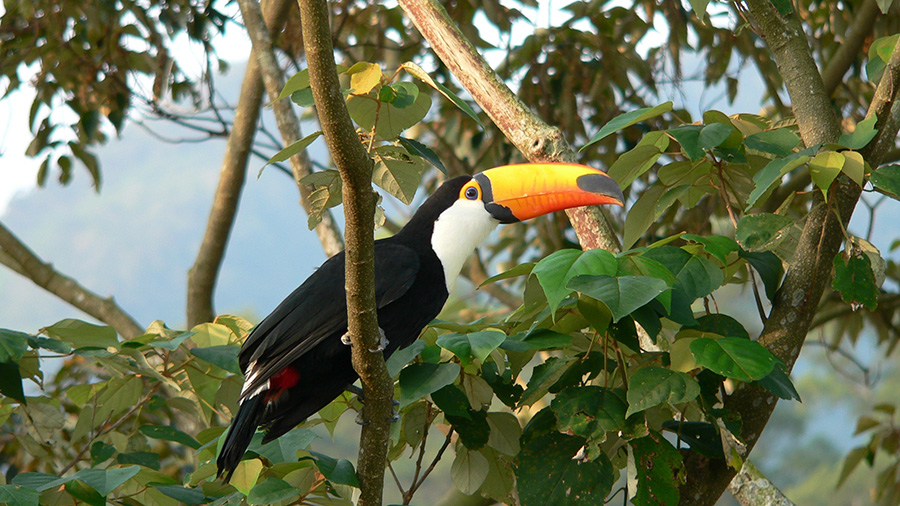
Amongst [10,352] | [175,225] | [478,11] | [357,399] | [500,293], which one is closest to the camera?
[10,352]

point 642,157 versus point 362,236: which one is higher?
point 642,157

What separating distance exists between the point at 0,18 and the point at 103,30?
514 mm

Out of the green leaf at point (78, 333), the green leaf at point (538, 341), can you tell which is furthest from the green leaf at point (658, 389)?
the green leaf at point (78, 333)

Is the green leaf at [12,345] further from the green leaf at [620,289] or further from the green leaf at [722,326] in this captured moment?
the green leaf at [722,326]

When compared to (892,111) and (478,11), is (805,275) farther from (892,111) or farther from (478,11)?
(478,11)

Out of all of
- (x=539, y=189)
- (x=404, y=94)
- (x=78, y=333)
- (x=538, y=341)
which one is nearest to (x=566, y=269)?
(x=538, y=341)

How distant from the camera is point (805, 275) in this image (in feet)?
6.02

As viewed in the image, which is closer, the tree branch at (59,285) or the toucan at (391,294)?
the toucan at (391,294)

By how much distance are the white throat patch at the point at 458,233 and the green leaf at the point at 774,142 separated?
81 centimetres

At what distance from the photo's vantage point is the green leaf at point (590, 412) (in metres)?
1.53

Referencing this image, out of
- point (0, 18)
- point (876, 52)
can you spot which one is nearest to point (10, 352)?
point (876, 52)

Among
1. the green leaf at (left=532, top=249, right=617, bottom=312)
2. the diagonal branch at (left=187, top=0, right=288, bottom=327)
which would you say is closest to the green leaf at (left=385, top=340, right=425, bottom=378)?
the green leaf at (left=532, top=249, right=617, bottom=312)

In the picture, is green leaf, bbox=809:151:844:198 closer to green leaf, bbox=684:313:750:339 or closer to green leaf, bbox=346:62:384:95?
green leaf, bbox=684:313:750:339

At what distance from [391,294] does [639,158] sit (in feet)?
2.15
